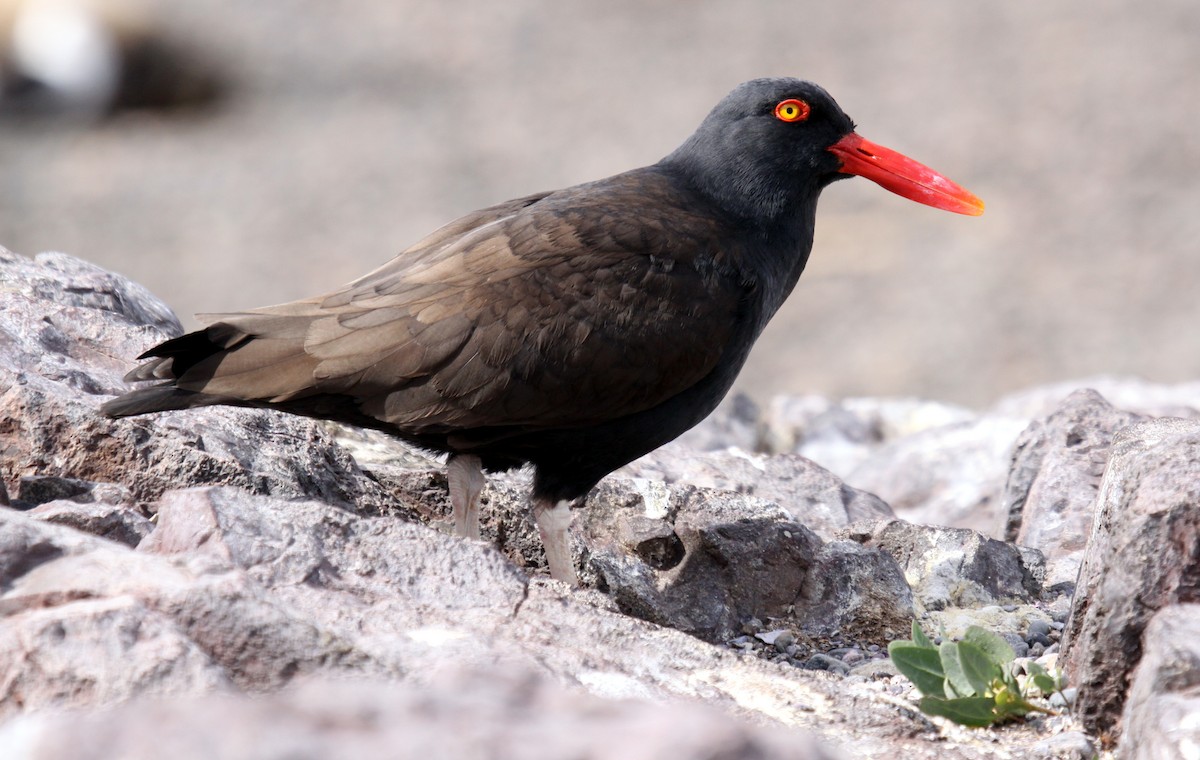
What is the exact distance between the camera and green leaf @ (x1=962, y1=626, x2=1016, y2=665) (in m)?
3.62

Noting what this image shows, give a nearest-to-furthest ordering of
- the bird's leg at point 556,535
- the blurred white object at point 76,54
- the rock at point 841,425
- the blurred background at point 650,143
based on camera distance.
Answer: the bird's leg at point 556,535, the rock at point 841,425, the blurred background at point 650,143, the blurred white object at point 76,54

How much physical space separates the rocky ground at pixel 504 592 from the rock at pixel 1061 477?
14 millimetres

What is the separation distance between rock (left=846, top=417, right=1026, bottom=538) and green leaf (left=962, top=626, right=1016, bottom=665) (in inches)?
116

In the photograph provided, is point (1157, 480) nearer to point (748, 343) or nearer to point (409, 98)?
point (748, 343)

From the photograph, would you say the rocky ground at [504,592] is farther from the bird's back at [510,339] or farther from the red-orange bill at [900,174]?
the red-orange bill at [900,174]

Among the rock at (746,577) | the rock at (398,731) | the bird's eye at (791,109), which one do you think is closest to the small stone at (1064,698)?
the rock at (746,577)

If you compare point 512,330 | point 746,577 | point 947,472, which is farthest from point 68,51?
point 746,577

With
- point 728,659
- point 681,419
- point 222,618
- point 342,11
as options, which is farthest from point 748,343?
point 342,11

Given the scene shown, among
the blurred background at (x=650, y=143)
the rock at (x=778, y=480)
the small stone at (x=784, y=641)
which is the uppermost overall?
the blurred background at (x=650, y=143)

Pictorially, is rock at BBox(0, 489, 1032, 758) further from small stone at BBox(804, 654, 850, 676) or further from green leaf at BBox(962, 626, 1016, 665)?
small stone at BBox(804, 654, 850, 676)

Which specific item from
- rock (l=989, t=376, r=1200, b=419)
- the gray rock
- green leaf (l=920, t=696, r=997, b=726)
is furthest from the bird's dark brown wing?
rock (l=989, t=376, r=1200, b=419)

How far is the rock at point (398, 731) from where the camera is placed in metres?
1.92

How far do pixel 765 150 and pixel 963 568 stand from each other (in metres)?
1.85

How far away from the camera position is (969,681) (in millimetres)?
3500
